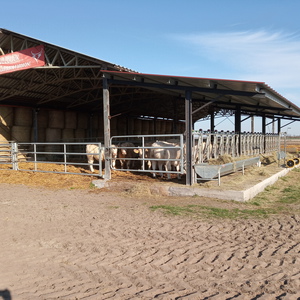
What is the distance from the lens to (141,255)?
446 centimetres

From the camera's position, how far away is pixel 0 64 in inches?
518

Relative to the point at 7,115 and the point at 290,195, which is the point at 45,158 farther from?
the point at 290,195

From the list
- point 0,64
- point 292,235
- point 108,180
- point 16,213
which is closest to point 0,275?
point 16,213

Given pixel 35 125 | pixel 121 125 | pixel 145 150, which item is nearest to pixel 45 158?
pixel 35 125

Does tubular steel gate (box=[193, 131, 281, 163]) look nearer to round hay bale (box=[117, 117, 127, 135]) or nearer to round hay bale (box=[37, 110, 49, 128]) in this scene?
round hay bale (box=[117, 117, 127, 135])

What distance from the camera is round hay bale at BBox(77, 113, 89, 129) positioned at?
74.5ft

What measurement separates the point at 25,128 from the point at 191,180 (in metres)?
13.2

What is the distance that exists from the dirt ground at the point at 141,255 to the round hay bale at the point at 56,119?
13251 millimetres

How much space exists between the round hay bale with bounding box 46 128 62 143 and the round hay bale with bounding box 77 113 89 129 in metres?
2.15

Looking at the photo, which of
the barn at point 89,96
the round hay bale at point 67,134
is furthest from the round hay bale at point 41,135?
the round hay bale at point 67,134

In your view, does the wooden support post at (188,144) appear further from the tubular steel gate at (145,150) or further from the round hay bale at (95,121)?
the round hay bale at (95,121)

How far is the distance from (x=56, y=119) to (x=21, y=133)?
8.61 ft

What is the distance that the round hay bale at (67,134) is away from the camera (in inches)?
836

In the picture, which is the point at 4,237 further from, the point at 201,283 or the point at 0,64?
the point at 0,64
